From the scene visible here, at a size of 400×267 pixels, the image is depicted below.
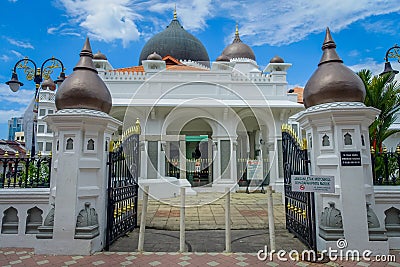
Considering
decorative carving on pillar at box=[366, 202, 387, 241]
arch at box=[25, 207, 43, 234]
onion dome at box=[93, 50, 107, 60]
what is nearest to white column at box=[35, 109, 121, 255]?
arch at box=[25, 207, 43, 234]

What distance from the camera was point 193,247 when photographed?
14.9 ft

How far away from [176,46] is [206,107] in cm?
979

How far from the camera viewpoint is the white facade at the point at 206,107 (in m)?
12.4

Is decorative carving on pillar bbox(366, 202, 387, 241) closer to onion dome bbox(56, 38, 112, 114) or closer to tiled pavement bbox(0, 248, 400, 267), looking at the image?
tiled pavement bbox(0, 248, 400, 267)

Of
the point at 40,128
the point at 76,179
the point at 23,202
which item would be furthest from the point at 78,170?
the point at 40,128

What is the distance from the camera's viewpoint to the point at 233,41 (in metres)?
22.6

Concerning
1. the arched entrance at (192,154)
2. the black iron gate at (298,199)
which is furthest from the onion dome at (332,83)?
the arched entrance at (192,154)

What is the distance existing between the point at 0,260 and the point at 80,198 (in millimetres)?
1411

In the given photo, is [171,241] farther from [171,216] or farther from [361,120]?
[361,120]

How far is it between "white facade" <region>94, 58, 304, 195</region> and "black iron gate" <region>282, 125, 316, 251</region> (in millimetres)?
6948

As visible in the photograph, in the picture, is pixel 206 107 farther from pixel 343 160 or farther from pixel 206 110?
pixel 343 160

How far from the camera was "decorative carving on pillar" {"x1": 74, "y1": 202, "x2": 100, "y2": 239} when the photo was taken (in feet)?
13.5

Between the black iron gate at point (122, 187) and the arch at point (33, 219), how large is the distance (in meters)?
1.28

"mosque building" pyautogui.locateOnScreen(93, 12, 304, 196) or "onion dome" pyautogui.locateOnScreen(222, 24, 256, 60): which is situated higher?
"onion dome" pyautogui.locateOnScreen(222, 24, 256, 60)
